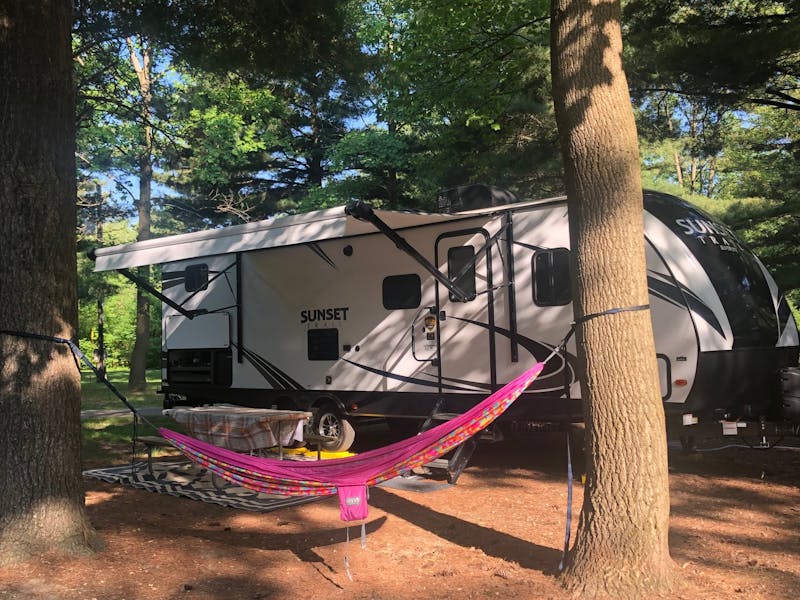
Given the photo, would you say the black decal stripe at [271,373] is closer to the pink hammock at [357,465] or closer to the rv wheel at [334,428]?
the rv wheel at [334,428]

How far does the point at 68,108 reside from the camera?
5.22m

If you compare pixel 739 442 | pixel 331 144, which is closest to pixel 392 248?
pixel 739 442

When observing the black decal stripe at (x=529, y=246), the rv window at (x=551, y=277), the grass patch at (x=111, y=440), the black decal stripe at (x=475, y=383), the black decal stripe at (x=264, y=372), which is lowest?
the grass patch at (x=111, y=440)

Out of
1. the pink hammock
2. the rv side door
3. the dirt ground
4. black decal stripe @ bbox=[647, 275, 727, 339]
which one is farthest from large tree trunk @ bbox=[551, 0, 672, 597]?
the rv side door

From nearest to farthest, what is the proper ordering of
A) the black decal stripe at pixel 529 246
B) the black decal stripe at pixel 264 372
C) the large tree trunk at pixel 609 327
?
the large tree trunk at pixel 609 327
the black decal stripe at pixel 529 246
the black decal stripe at pixel 264 372

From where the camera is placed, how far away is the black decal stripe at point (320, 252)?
9258 millimetres

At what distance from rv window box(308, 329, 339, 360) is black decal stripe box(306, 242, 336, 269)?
2.71 feet

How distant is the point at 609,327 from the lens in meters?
4.07

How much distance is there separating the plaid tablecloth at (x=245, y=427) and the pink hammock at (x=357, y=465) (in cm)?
187

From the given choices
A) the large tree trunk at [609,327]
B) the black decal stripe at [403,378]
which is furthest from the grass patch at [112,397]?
the large tree trunk at [609,327]

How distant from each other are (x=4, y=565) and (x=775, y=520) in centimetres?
532

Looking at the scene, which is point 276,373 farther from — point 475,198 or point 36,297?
point 36,297

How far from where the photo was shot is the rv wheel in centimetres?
909

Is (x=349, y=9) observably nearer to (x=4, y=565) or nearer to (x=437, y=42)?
(x=437, y=42)
